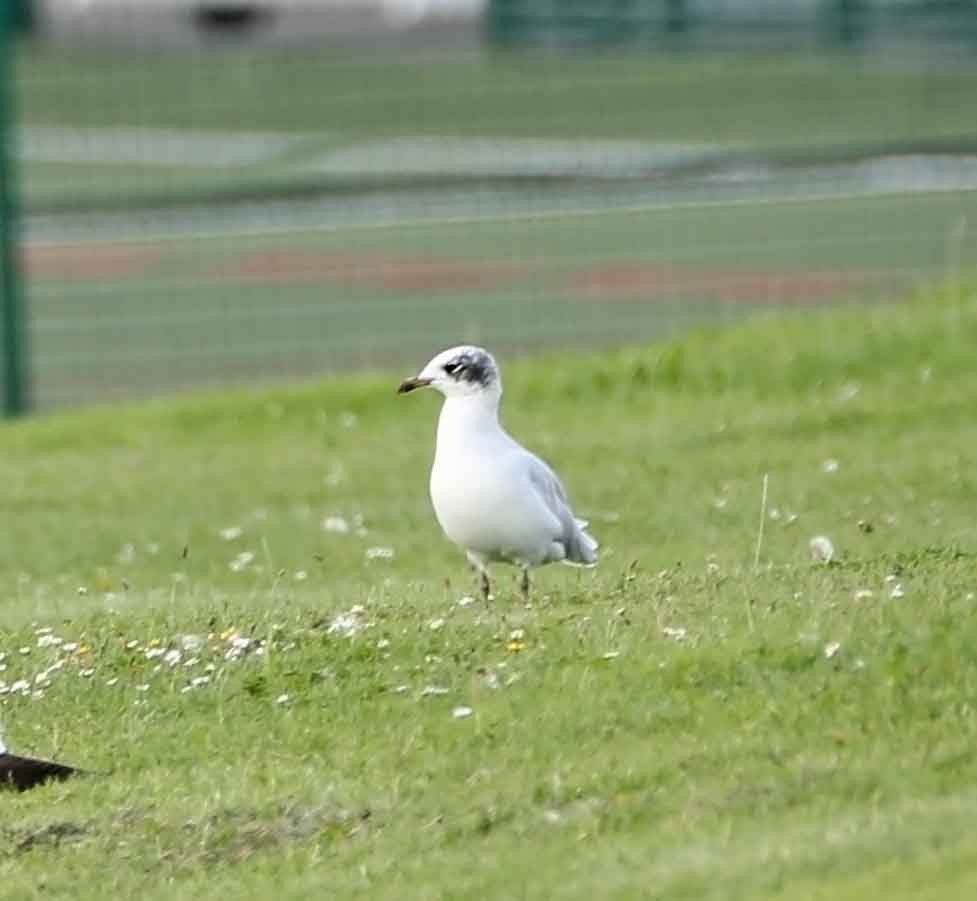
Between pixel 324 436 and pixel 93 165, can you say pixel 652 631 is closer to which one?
pixel 324 436

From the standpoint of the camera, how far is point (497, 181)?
20.5 meters

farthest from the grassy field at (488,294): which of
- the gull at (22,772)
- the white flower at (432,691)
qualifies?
the gull at (22,772)

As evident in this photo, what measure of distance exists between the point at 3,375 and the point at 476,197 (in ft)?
13.6

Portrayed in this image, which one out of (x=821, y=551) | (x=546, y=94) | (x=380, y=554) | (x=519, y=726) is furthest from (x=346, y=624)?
(x=546, y=94)

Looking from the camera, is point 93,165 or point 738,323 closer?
point 738,323

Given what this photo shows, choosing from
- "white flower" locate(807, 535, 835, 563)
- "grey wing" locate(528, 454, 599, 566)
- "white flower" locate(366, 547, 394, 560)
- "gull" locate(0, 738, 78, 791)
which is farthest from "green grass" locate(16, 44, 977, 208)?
"gull" locate(0, 738, 78, 791)

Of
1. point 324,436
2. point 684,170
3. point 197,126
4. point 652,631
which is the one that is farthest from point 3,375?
point 652,631

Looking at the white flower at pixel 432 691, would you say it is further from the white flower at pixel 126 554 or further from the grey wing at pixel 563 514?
the white flower at pixel 126 554

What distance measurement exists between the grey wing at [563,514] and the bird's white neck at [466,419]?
0.22 m

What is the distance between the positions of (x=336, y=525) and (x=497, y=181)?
7.12 meters

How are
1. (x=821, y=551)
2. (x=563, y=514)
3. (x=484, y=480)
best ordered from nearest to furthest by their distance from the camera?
(x=484, y=480) < (x=563, y=514) < (x=821, y=551)

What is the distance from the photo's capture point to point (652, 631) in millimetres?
8164

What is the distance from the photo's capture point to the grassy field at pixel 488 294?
21.7 m

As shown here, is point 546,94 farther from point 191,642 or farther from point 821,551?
point 191,642
